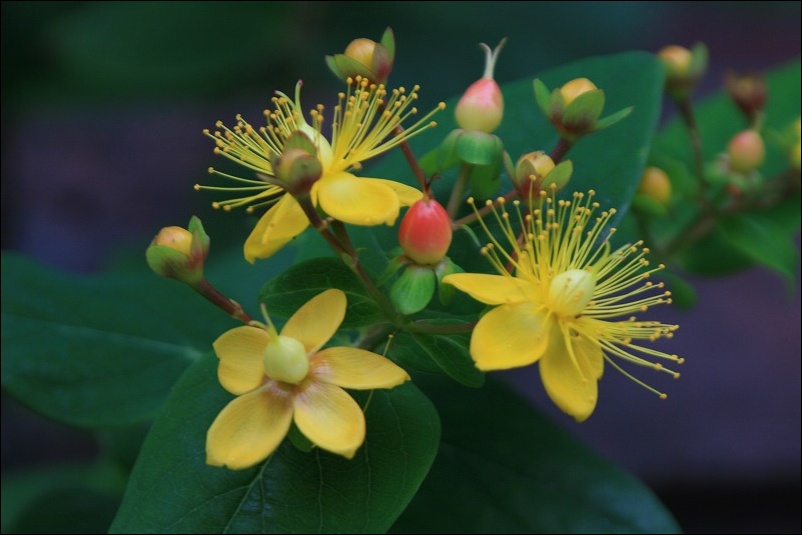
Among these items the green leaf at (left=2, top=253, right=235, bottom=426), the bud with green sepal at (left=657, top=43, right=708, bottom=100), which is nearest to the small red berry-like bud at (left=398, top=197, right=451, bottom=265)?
the green leaf at (left=2, top=253, right=235, bottom=426)

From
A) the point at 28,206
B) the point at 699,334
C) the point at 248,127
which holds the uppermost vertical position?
the point at 699,334

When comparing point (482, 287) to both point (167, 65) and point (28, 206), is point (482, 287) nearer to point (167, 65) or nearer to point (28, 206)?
point (167, 65)

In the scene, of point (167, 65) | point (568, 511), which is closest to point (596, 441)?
point (568, 511)

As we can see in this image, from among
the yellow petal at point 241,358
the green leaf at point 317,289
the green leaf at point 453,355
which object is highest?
the green leaf at point 453,355

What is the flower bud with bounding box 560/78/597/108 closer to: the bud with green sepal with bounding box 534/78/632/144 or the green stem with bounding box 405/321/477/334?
the bud with green sepal with bounding box 534/78/632/144

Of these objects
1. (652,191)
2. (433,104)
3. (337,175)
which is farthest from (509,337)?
(433,104)

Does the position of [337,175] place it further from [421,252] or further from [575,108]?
[575,108]

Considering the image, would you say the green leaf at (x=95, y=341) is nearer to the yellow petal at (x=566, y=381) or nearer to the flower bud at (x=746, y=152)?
the yellow petal at (x=566, y=381)

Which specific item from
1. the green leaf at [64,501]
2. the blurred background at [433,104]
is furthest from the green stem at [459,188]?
the blurred background at [433,104]
